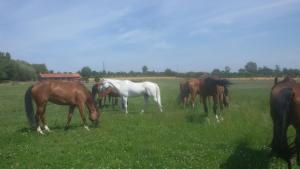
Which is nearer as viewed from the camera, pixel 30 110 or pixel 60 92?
pixel 30 110

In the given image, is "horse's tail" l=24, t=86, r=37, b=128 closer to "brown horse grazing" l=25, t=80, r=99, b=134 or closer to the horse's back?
"brown horse grazing" l=25, t=80, r=99, b=134

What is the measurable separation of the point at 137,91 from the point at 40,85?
724cm

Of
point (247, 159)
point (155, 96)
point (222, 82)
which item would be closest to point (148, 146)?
point (247, 159)

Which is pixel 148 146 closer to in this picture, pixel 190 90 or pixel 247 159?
pixel 247 159

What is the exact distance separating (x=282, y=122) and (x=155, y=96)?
12.4 m

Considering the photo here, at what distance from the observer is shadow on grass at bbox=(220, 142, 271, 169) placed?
7973mm

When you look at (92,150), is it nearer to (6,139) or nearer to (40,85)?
(6,139)

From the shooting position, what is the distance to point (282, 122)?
684 cm

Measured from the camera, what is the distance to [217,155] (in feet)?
29.2

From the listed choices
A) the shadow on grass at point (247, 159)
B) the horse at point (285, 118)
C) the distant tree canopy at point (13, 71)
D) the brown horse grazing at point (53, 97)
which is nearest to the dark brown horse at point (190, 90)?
the brown horse grazing at point (53, 97)

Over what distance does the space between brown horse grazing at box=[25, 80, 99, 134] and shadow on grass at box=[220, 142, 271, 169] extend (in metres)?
6.39

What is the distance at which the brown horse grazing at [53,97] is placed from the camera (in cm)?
1232

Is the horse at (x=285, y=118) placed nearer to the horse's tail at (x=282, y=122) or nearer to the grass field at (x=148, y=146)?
the horse's tail at (x=282, y=122)

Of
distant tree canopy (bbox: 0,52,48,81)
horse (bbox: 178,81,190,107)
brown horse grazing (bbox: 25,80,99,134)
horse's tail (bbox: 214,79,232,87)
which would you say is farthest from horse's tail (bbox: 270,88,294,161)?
distant tree canopy (bbox: 0,52,48,81)
